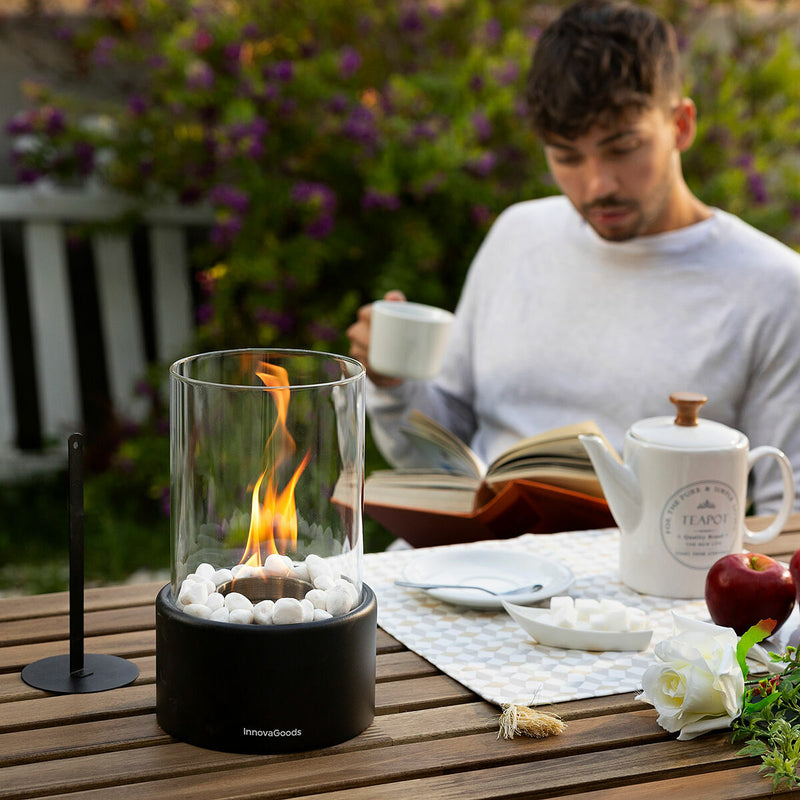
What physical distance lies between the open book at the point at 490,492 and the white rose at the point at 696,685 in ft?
1.57

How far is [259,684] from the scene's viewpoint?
896mm

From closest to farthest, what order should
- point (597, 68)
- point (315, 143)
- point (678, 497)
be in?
point (678, 497) < point (597, 68) < point (315, 143)

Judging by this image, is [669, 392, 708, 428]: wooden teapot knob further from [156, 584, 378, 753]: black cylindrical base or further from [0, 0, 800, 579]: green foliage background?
[0, 0, 800, 579]: green foliage background

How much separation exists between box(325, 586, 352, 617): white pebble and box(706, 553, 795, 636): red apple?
0.42m

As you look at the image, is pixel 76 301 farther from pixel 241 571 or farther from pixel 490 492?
pixel 241 571

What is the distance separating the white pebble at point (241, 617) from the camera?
91cm

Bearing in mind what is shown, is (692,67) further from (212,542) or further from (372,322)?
(212,542)

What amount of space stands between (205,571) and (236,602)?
5cm

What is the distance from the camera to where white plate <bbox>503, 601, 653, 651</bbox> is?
111cm

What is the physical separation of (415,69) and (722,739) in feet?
10.1

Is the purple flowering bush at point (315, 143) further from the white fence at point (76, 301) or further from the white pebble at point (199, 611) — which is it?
the white pebble at point (199, 611)

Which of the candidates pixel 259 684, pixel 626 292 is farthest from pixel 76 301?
pixel 259 684

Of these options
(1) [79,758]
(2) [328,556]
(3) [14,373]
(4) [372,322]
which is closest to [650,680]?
(2) [328,556]

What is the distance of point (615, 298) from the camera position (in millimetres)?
2047
